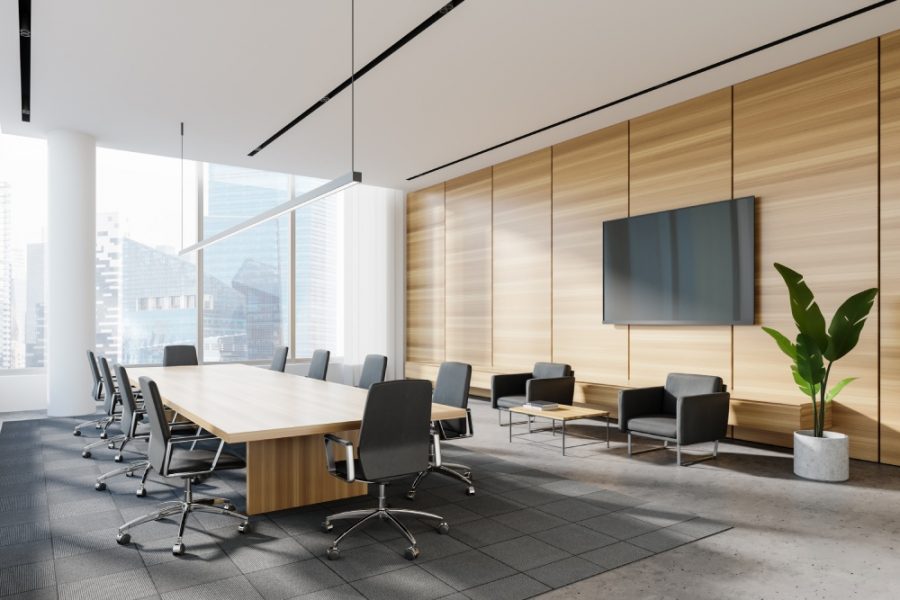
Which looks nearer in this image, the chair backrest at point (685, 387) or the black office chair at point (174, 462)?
the black office chair at point (174, 462)

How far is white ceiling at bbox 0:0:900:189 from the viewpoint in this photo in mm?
4727

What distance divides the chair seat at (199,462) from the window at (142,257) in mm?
6676

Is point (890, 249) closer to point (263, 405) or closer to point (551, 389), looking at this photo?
point (551, 389)

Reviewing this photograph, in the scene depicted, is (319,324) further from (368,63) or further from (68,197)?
(368,63)

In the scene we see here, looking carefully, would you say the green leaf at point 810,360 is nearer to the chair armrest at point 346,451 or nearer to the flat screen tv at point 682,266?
the flat screen tv at point 682,266

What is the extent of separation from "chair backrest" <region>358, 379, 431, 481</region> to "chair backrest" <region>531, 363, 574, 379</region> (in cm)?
393

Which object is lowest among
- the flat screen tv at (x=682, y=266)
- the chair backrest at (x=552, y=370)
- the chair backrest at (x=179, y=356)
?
the chair backrest at (x=552, y=370)

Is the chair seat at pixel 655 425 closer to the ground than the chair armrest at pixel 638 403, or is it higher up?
closer to the ground

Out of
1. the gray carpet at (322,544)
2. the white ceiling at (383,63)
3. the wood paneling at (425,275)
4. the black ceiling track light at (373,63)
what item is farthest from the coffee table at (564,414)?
the wood paneling at (425,275)

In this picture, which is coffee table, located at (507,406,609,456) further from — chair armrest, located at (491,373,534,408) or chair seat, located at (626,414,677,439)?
chair armrest, located at (491,373,534,408)

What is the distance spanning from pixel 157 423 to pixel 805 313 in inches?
187

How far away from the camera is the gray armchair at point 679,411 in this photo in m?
5.16

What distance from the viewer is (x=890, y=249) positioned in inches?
200

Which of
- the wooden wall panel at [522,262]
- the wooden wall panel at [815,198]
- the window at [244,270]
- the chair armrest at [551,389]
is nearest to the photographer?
the wooden wall panel at [815,198]
